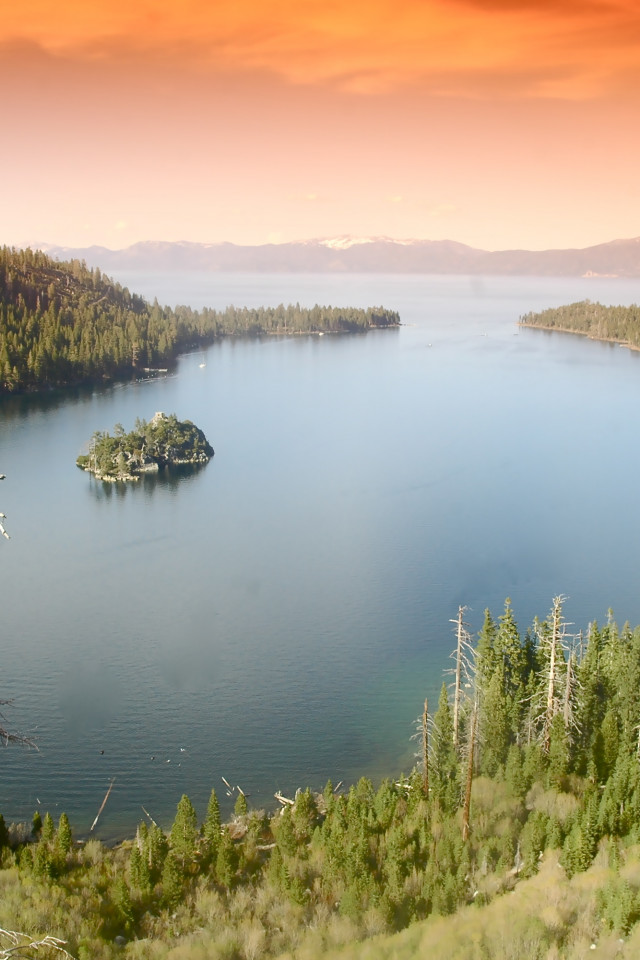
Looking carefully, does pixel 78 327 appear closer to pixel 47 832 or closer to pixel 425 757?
pixel 47 832

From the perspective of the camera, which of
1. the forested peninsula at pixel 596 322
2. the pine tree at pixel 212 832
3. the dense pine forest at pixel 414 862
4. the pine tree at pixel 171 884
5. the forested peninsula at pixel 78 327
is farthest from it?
the forested peninsula at pixel 596 322

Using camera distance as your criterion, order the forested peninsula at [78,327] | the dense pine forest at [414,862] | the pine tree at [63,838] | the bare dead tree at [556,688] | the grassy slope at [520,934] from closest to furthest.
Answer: the grassy slope at [520,934] → the dense pine forest at [414,862] → the pine tree at [63,838] → the bare dead tree at [556,688] → the forested peninsula at [78,327]

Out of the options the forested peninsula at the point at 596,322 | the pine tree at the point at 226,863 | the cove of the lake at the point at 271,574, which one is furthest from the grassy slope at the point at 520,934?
the forested peninsula at the point at 596,322

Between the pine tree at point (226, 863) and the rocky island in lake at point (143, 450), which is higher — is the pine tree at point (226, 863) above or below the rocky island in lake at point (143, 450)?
below

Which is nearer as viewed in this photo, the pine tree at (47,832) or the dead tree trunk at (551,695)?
the pine tree at (47,832)

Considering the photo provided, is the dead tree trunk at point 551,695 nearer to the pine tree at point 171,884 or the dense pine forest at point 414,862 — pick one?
the dense pine forest at point 414,862

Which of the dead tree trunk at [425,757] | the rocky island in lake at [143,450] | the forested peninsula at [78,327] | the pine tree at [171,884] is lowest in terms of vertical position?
the pine tree at [171,884]
